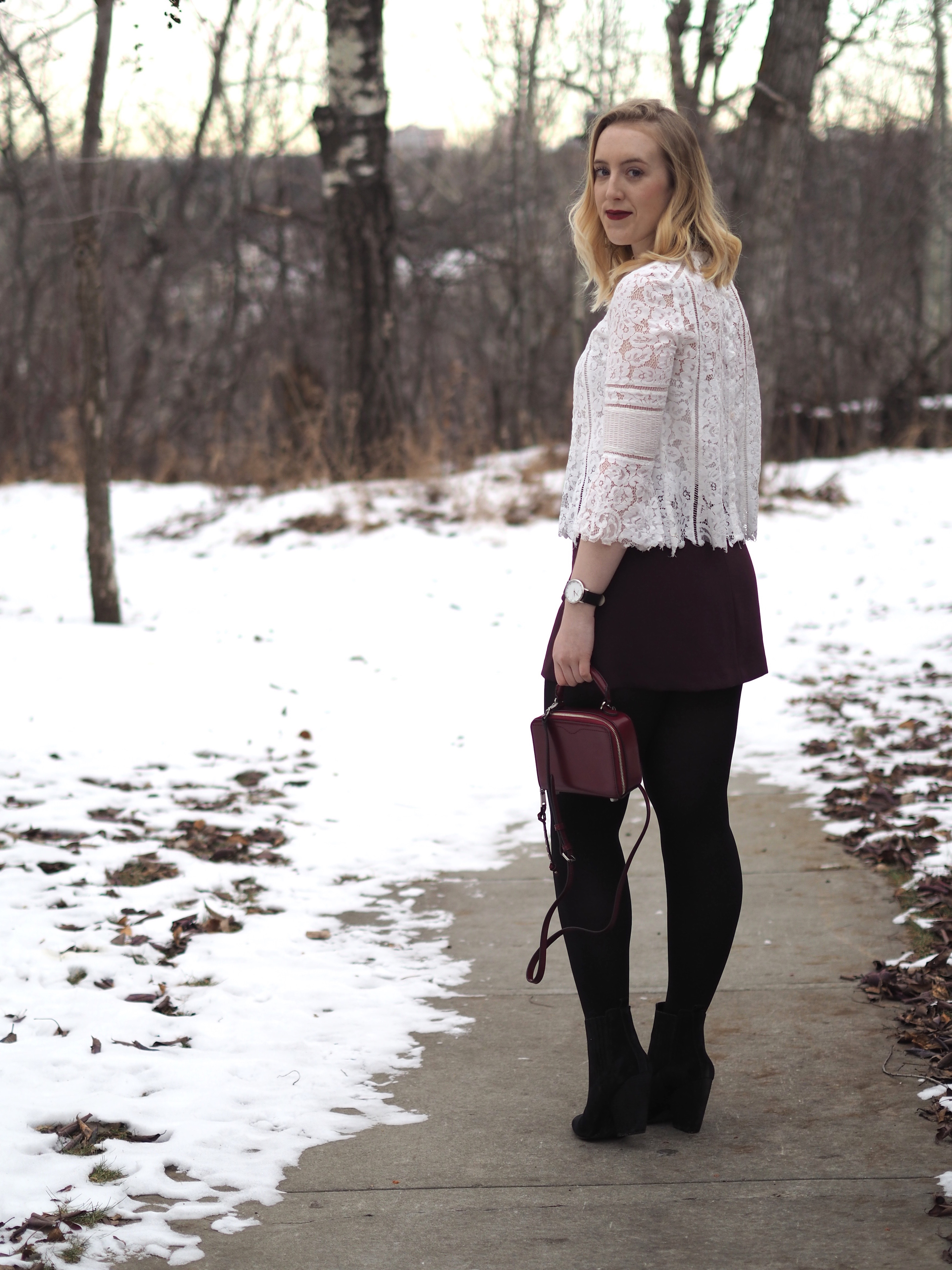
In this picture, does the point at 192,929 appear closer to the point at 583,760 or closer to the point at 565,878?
the point at 565,878

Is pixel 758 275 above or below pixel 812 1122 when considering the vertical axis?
above

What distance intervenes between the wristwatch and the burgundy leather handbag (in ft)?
0.44

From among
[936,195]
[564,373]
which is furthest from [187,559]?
[936,195]

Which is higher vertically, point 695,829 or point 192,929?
point 695,829

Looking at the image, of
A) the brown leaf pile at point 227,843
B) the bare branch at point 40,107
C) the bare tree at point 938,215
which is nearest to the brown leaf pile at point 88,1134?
the brown leaf pile at point 227,843

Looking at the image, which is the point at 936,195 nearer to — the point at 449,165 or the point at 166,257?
the point at 449,165

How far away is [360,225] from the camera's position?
1095cm

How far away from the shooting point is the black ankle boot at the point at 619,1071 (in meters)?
2.43

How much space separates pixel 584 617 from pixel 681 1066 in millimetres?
970

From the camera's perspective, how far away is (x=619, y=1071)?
2.45 metres

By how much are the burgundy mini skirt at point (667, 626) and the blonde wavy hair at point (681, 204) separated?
545 millimetres

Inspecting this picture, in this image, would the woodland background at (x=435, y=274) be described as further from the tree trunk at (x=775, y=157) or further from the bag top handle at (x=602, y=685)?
the bag top handle at (x=602, y=685)

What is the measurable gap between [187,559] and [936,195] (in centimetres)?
1436

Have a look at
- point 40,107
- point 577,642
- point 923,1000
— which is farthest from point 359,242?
point 577,642
